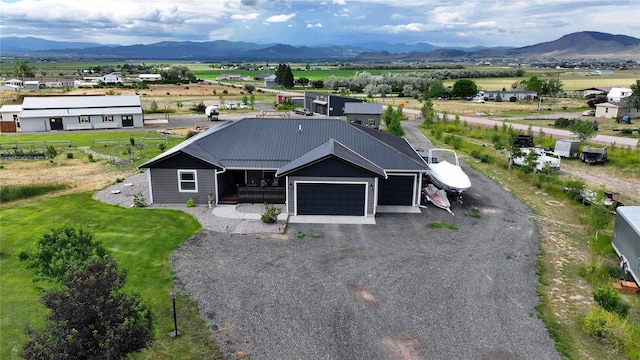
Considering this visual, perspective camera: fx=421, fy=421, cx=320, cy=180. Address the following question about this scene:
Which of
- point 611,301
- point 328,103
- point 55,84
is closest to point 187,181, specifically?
point 611,301

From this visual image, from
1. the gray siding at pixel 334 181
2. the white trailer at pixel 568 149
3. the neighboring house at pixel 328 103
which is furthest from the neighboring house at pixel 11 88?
the white trailer at pixel 568 149

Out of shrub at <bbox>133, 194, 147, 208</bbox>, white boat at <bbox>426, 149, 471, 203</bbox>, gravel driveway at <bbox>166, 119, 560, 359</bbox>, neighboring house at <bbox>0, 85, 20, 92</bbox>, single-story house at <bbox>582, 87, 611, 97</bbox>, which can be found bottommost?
gravel driveway at <bbox>166, 119, 560, 359</bbox>

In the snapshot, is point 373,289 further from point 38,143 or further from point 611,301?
point 38,143

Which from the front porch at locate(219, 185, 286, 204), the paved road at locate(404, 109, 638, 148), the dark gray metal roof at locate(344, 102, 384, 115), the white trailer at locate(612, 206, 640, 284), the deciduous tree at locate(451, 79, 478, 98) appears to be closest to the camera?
the white trailer at locate(612, 206, 640, 284)

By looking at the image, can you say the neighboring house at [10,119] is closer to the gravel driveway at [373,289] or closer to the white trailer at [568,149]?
the gravel driveway at [373,289]

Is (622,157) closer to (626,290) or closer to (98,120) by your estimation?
(626,290)

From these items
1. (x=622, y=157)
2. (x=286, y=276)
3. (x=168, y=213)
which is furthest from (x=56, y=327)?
(x=622, y=157)

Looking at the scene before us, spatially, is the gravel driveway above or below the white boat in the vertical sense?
below

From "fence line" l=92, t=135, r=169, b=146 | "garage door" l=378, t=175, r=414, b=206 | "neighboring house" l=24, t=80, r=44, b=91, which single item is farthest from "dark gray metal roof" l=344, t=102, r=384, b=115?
"neighboring house" l=24, t=80, r=44, b=91

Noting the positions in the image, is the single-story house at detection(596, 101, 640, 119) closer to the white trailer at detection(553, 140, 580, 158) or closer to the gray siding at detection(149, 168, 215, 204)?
the white trailer at detection(553, 140, 580, 158)
